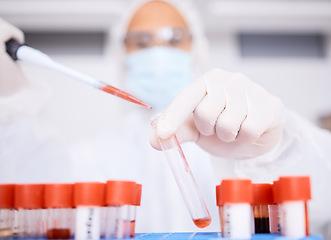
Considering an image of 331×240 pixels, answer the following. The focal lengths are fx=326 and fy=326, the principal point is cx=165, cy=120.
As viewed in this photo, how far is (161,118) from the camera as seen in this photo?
2.12ft

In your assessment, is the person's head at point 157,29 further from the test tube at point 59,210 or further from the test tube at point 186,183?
the test tube at point 59,210

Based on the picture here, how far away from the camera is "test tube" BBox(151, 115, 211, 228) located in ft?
2.02

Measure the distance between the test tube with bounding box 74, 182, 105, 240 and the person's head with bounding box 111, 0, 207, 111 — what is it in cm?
88

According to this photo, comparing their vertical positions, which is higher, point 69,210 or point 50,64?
point 50,64

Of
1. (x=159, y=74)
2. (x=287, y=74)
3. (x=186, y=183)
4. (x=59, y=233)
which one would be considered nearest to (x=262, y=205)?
(x=186, y=183)

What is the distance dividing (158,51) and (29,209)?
0.96 metres

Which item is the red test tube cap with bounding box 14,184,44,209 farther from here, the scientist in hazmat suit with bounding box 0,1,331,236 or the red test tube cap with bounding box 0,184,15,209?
the scientist in hazmat suit with bounding box 0,1,331,236

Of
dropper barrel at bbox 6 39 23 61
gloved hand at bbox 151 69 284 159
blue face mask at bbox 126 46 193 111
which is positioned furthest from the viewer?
blue face mask at bbox 126 46 193 111

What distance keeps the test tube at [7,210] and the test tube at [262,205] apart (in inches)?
17.8

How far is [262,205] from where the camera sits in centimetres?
63

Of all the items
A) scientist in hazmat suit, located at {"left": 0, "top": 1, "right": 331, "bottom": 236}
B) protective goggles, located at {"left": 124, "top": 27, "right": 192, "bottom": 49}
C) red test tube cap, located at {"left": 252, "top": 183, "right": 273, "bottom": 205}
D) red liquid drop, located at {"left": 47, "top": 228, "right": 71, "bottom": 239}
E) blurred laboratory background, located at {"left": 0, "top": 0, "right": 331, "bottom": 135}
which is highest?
blurred laboratory background, located at {"left": 0, "top": 0, "right": 331, "bottom": 135}

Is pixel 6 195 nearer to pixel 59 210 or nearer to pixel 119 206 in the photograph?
pixel 59 210

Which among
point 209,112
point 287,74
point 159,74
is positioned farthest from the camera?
point 287,74

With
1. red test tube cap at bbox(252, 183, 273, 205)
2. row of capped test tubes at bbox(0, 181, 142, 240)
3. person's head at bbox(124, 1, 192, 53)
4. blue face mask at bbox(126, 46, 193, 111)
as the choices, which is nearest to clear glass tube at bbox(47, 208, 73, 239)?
row of capped test tubes at bbox(0, 181, 142, 240)
